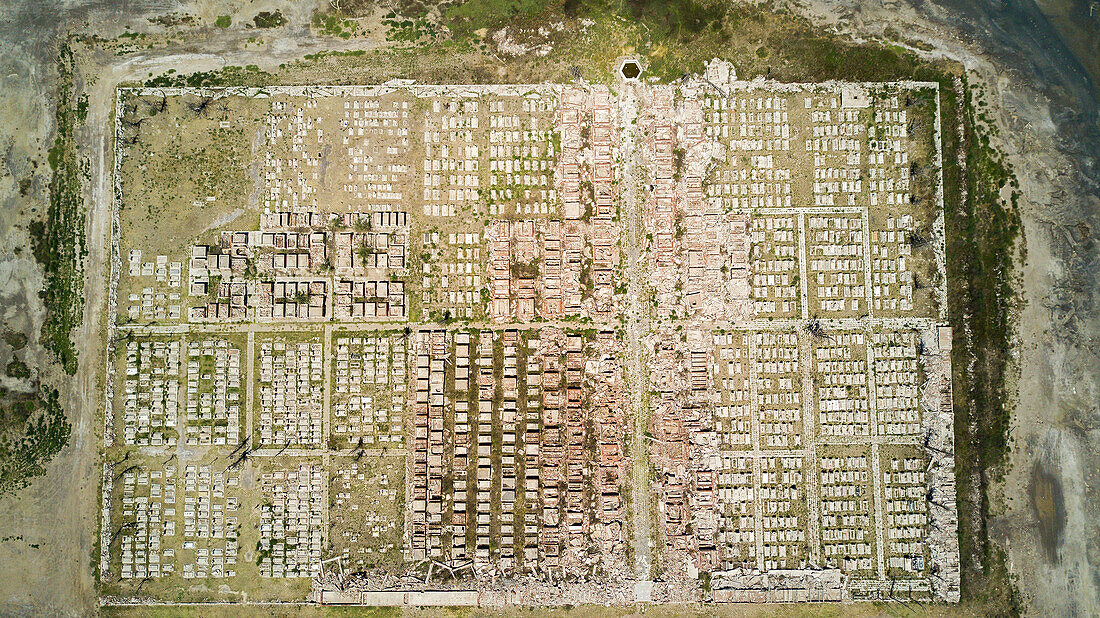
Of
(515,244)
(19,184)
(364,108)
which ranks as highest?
(364,108)

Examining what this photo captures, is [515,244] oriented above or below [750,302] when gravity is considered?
above

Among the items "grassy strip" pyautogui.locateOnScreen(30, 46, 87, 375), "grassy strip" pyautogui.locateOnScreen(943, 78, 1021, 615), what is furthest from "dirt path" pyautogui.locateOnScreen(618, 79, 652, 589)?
"grassy strip" pyautogui.locateOnScreen(30, 46, 87, 375)

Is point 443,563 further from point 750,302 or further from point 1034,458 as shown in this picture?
point 1034,458

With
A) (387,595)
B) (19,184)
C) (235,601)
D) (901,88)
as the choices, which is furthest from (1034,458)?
(19,184)

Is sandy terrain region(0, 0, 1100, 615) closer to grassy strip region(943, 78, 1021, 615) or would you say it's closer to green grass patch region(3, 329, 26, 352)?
green grass patch region(3, 329, 26, 352)

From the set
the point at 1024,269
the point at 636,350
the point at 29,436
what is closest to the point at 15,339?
the point at 29,436
